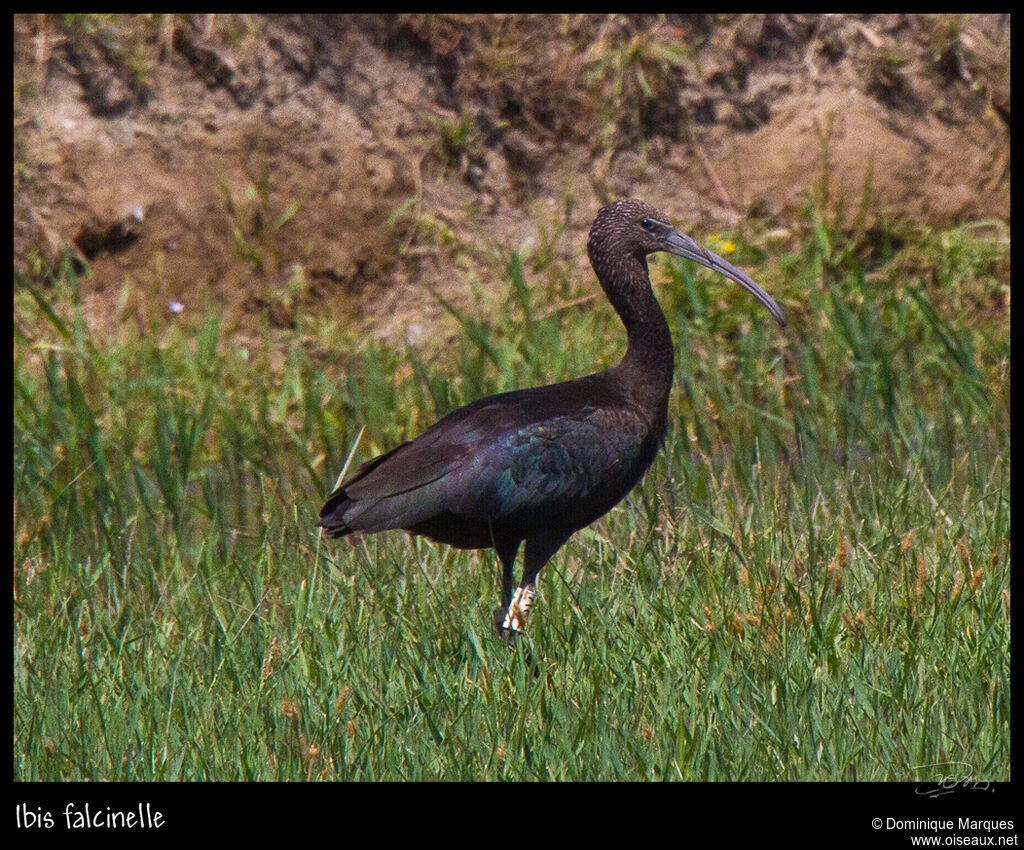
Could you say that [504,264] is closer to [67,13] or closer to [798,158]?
[798,158]

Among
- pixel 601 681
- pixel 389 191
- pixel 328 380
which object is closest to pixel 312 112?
pixel 389 191

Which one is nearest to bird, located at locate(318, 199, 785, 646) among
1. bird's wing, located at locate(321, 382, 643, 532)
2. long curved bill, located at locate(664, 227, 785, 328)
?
bird's wing, located at locate(321, 382, 643, 532)

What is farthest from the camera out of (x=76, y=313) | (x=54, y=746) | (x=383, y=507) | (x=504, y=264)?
(x=504, y=264)

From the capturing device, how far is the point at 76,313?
630 cm

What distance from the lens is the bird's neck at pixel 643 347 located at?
3969mm

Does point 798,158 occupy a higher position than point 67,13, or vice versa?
point 67,13

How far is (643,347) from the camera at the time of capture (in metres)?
4.00

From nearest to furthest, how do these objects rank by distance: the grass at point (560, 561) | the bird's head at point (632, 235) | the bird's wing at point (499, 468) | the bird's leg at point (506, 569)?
1. the grass at point (560, 561)
2. the bird's wing at point (499, 468)
3. the bird's leg at point (506, 569)
4. the bird's head at point (632, 235)

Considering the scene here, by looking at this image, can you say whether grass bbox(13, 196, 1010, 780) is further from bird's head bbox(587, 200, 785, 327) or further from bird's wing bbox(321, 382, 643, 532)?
bird's head bbox(587, 200, 785, 327)

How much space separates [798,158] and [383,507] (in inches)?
160

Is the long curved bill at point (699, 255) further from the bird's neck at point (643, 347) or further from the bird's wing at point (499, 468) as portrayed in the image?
the bird's wing at point (499, 468)

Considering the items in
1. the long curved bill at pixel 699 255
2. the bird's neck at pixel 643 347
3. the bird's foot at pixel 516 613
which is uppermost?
the long curved bill at pixel 699 255

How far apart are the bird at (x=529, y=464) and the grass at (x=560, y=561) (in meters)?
0.18

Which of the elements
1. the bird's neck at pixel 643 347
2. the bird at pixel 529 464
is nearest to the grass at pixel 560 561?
the bird at pixel 529 464
